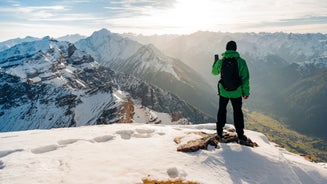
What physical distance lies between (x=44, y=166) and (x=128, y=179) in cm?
327

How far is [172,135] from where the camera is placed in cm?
1619

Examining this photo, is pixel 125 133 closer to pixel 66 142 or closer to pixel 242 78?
pixel 66 142

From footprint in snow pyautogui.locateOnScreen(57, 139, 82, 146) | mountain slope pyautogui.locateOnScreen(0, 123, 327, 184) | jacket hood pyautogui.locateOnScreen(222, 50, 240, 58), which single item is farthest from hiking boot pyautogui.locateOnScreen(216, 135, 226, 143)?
footprint in snow pyautogui.locateOnScreen(57, 139, 82, 146)

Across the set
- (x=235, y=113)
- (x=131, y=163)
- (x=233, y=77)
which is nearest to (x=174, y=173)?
(x=131, y=163)

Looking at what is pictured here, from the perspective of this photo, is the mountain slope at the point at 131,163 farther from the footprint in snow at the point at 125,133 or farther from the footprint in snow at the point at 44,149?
the footprint in snow at the point at 125,133

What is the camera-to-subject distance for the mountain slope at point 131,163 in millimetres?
9866

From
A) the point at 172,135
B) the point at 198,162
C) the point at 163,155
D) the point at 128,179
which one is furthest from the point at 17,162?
the point at 172,135

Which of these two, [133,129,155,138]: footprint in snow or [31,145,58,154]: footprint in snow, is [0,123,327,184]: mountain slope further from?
[133,129,155,138]: footprint in snow

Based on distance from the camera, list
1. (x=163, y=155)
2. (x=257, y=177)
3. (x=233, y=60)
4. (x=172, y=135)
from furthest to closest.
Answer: (x=172, y=135) → (x=233, y=60) → (x=163, y=155) → (x=257, y=177)

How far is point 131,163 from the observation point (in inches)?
440

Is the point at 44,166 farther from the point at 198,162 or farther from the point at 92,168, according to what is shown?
the point at 198,162

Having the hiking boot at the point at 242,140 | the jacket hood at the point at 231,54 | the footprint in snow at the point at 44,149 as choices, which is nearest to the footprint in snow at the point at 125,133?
the footprint in snow at the point at 44,149

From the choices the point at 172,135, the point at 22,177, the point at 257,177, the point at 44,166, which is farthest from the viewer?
the point at 172,135

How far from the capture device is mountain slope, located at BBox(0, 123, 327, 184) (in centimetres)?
987
